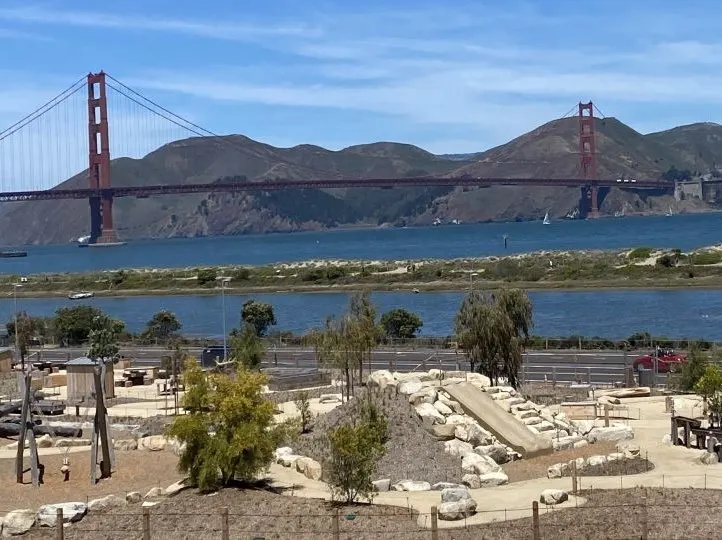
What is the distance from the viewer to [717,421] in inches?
731

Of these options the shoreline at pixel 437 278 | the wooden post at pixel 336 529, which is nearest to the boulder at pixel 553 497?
the wooden post at pixel 336 529

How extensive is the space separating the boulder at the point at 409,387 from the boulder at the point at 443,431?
168cm

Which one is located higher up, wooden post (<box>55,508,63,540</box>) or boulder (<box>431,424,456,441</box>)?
boulder (<box>431,424,456,441</box>)

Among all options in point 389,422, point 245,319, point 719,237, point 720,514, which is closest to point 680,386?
point 389,422

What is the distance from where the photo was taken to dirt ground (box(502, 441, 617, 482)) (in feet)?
54.9

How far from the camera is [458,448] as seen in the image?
18109 mm

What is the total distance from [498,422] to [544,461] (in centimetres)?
168

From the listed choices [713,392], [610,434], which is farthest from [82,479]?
[713,392]

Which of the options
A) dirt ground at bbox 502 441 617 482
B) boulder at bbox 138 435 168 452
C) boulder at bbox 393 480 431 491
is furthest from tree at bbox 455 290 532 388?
boulder at bbox 393 480 431 491

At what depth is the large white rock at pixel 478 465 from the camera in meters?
16.7

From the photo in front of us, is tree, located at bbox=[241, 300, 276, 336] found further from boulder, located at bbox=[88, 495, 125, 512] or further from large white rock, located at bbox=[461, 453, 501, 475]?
boulder, located at bbox=[88, 495, 125, 512]

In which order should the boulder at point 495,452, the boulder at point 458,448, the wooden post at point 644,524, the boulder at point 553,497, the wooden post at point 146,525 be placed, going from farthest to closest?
the boulder at point 458,448 → the boulder at point 495,452 → the boulder at point 553,497 → the wooden post at point 146,525 → the wooden post at point 644,524

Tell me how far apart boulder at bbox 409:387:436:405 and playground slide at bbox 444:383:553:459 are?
18.8 inches

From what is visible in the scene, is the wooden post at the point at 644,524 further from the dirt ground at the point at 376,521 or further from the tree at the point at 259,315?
the tree at the point at 259,315
